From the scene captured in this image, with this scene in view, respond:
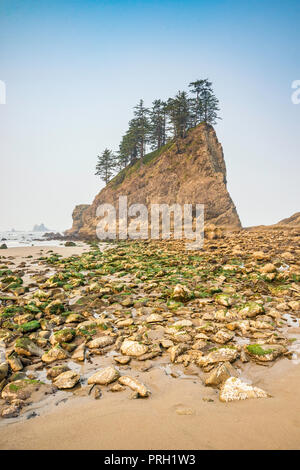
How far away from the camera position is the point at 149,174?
46.5 meters

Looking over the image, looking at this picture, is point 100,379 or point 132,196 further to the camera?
point 132,196

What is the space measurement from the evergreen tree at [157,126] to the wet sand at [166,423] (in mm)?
54297

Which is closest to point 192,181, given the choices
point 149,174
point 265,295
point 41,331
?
point 149,174

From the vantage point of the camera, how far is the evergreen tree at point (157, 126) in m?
51.6

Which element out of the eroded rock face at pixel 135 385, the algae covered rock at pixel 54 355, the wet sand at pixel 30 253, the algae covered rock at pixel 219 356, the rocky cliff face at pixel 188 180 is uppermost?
the rocky cliff face at pixel 188 180

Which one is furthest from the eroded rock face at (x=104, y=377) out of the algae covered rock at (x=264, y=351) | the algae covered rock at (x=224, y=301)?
the algae covered rock at (x=224, y=301)

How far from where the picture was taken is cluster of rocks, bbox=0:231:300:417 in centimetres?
320

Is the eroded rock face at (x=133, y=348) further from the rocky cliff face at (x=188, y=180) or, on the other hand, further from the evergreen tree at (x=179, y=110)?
the evergreen tree at (x=179, y=110)

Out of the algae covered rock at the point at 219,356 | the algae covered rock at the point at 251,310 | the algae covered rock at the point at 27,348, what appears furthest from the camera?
the algae covered rock at the point at 251,310

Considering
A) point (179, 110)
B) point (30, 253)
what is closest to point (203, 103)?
point (179, 110)

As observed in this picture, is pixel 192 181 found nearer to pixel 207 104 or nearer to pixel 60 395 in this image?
pixel 207 104

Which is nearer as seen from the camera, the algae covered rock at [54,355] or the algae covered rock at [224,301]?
the algae covered rock at [54,355]

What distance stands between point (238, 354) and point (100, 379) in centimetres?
226

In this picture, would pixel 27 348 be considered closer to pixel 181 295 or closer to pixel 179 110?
pixel 181 295
